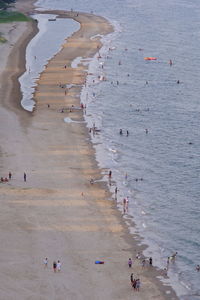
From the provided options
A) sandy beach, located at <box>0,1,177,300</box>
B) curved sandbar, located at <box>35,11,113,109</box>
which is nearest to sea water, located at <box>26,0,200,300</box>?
sandy beach, located at <box>0,1,177,300</box>

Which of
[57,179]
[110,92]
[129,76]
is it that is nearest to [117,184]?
[57,179]

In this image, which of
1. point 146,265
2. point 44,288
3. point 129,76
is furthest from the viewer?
point 129,76

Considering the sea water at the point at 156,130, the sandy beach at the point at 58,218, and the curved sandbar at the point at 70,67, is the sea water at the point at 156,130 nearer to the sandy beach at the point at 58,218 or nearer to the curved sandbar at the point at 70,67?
the sandy beach at the point at 58,218

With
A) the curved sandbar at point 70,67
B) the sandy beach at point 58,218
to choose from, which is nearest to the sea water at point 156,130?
the sandy beach at point 58,218

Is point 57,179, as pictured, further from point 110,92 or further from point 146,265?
point 110,92

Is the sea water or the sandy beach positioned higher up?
the sandy beach

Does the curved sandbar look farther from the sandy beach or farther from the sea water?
the sea water
